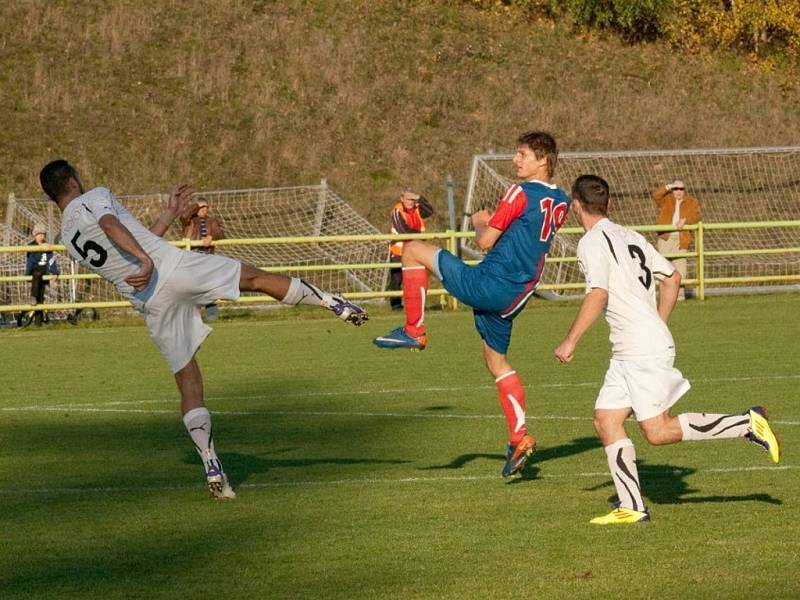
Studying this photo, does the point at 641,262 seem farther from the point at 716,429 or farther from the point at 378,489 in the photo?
the point at 378,489

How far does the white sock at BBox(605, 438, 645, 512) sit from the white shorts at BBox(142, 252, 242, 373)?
235 cm

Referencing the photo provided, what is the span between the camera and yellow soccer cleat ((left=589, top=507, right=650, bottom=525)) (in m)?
7.18

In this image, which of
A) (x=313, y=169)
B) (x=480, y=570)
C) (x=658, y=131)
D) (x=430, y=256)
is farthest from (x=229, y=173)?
(x=480, y=570)

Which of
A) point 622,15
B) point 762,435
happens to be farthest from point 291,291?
point 622,15

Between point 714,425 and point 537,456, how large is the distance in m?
2.41

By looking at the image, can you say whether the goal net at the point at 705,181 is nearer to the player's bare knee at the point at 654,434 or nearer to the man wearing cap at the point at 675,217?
the man wearing cap at the point at 675,217

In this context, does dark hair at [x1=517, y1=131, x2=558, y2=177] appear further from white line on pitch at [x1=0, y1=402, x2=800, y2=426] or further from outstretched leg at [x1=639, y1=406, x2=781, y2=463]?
white line on pitch at [x1=0, y1=402, x2=800, y2=426]

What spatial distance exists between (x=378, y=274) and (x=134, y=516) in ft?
61.4

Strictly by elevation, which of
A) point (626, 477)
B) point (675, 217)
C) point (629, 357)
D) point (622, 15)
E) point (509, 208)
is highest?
point (622, 15)

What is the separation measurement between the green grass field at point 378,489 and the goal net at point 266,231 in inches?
357

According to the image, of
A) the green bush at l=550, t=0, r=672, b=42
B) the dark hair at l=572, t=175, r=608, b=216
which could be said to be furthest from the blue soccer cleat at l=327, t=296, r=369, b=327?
the green bush at l=550, t=0, r=672, b=42

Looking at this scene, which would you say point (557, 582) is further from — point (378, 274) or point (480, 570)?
point (378, 274)

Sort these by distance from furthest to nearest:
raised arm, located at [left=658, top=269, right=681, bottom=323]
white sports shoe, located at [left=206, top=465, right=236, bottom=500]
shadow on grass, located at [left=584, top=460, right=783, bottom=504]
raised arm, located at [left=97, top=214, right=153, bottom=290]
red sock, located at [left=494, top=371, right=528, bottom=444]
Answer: red sock, located at [left=494, top=371, right=528, bottom=444], white sports shoe, located at [left=206, top=465, right=236, bottom=500], raised arm, located at [left=97, top=214, right=153, bottom=290], shadow on grass, located at [left=584, top=460, right=783, bottom=504], raised arm, located at [left=658, top=269, right=681, bottom=323]

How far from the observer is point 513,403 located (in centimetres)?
895
